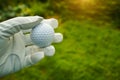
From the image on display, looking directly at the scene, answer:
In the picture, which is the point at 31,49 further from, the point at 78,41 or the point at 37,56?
the point at 78,41

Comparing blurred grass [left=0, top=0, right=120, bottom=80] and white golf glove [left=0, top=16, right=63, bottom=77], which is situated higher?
white golf glove [left=0, top=16, right=63, bottom=77]

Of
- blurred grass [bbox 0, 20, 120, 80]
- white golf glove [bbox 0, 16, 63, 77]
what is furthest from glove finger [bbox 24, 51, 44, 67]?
blurred grass [bbox 0, 20, 120, 80]

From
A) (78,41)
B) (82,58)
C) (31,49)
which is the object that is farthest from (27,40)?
(78,41)

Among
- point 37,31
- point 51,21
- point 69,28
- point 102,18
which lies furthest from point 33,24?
point 102,18

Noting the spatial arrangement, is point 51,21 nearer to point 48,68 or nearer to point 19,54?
point 19,54

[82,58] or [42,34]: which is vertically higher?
[42,34]

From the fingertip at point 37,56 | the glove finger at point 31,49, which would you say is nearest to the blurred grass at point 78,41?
the glove finger at point 31,49

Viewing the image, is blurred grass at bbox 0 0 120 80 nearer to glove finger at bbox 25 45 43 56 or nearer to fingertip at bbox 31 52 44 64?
glove finger at bbox 25 45 43 56
